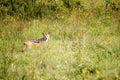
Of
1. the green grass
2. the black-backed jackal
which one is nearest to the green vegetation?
the green grass

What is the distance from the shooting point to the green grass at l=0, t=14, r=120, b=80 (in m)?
6.82

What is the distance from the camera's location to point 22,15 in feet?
36.3

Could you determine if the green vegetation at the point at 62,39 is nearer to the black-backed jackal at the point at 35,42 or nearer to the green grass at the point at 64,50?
the green grass at the point at 64,50

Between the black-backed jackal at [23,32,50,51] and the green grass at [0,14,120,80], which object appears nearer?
the green grass at [0,14,120,80]

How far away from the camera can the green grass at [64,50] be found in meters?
6.82

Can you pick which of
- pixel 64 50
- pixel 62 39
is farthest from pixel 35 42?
pixel 62 39

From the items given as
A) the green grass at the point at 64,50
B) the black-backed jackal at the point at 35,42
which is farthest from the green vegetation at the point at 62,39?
the black-backed jackal at the point at 35,42

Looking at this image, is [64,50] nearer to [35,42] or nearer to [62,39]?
[35,42]

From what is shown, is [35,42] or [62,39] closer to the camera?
Answer: [35,42]

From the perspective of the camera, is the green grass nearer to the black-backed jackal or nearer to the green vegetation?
the green vegetation

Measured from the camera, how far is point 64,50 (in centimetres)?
841

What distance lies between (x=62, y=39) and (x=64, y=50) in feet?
3.22

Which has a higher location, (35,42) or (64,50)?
(35,42)

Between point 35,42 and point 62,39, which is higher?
point 35,42
